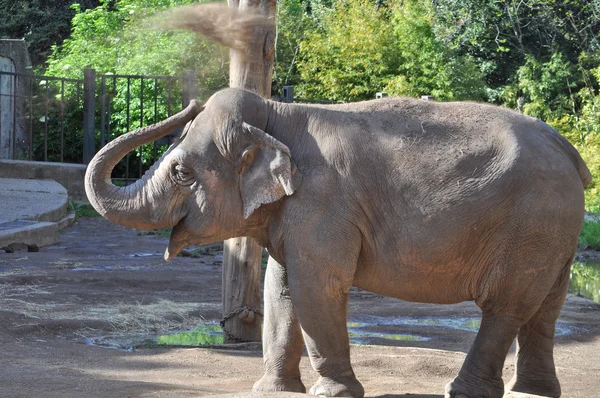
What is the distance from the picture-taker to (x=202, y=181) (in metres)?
5.29

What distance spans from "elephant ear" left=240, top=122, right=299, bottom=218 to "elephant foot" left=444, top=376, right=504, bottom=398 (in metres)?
1.38

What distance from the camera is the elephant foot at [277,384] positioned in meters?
5.62

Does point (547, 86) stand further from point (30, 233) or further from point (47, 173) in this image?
point (30, 233)

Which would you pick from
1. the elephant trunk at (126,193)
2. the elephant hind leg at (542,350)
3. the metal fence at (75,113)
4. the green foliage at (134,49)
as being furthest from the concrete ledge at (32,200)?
the elephant hind leg at (542,350)

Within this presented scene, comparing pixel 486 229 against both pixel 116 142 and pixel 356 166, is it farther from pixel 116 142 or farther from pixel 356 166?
pixel 116 142

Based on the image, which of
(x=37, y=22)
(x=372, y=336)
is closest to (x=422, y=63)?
(x=37, y=22)

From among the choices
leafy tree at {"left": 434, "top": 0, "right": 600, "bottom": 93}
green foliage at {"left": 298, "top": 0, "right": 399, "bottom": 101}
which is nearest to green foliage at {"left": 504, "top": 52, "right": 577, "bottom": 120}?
leafy tree at {"left": 434, "top": 0, "right": 600, "bottom": 93}

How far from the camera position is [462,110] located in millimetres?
5410

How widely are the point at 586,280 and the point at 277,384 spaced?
886 centimetres

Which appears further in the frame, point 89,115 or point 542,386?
point 89,115

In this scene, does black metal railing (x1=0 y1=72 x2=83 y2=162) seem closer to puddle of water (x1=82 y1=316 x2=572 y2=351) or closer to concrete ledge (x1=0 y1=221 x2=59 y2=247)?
concrete ledge (x1=0 y1=221 x2=59 y2=247)

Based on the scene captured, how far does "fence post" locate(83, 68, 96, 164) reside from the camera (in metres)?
18.8

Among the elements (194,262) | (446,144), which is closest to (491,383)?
(446,144)

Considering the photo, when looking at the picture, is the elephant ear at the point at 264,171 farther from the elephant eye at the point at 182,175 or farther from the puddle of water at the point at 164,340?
the puddle of water at the point at 164,340
